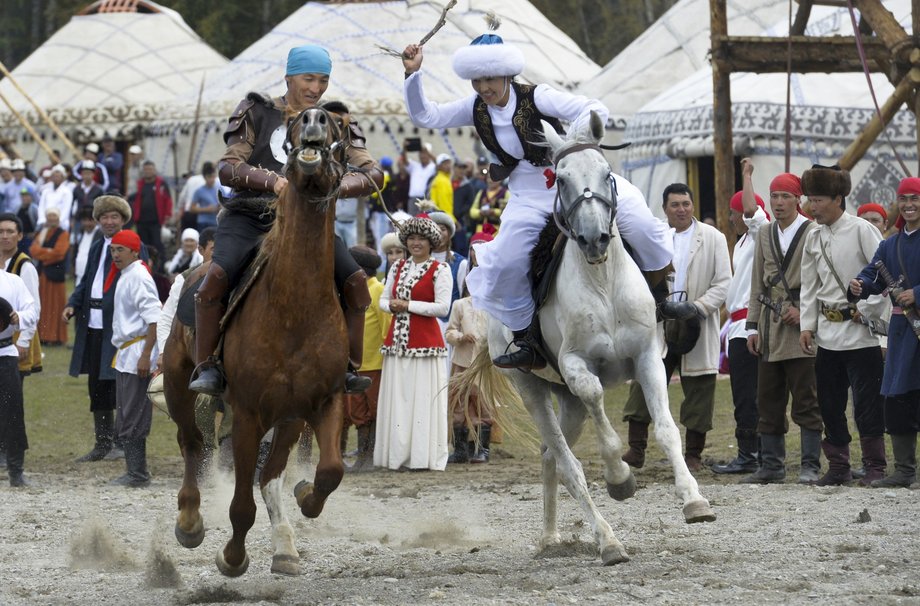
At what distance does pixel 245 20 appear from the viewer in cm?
4322

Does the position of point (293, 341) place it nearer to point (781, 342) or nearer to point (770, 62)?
point (781, 342)

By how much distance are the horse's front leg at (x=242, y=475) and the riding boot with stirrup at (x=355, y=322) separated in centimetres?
52

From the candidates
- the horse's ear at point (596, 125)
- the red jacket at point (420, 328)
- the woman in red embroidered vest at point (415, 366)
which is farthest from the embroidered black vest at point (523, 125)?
the red jacket at point (420, 328)

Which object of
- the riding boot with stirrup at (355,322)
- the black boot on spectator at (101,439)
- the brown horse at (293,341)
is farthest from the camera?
the black boot on spectator at (101,439)

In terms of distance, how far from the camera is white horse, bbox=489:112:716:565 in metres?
7.16

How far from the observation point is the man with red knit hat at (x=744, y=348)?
1117 centimetres

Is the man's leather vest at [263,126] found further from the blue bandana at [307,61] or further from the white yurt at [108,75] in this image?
the white yurt at [108,75]

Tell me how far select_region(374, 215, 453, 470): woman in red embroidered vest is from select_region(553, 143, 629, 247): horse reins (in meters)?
4.61

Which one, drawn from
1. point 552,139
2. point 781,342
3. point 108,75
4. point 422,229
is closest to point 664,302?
point 552,139

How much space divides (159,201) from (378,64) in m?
6.51

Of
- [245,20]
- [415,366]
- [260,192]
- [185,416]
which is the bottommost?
[185,416]

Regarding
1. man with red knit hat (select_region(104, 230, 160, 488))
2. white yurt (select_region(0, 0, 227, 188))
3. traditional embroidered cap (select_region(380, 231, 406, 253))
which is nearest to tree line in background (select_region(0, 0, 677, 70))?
white yurt (select_region(0, 0, 227, 188))

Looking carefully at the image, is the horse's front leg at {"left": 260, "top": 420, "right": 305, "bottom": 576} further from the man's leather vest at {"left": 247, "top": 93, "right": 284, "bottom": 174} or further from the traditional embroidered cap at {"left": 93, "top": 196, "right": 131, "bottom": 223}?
the traditional embroidered cap at {"left": 93, "top": 196, "right": 131, "bottom": 223}

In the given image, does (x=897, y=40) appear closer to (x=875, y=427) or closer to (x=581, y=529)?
(x=875, y=427)
